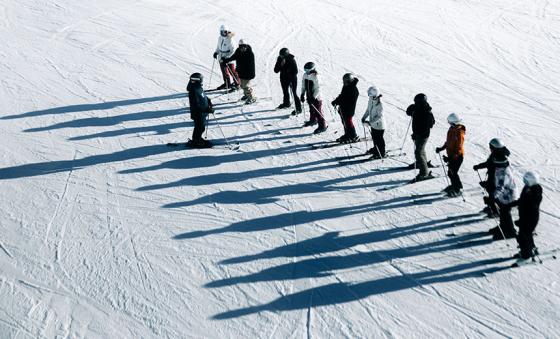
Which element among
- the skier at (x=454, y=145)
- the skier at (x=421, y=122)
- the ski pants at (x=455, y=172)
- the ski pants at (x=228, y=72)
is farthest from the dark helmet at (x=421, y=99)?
the ski pants at (x=228, y=72)

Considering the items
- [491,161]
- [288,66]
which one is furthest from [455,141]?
[288,66]

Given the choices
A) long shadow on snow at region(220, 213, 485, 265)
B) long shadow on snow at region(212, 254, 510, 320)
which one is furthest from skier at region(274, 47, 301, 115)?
long shadow on snow at region(212, 254, 510, 320)

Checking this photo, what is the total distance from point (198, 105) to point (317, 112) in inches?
106

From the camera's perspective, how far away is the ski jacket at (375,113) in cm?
1015

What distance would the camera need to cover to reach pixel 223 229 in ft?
29.1

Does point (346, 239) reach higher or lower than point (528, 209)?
lower

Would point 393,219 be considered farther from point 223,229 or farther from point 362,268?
point 223,229

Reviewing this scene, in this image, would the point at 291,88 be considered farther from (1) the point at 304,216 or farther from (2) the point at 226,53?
(1) the point at 304,216

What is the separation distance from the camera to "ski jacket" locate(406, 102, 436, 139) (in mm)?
9438

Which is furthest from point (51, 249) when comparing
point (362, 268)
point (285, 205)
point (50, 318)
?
point (362, 268)

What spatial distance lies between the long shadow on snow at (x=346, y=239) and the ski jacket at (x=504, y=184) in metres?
1.08

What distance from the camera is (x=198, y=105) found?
10.9 m

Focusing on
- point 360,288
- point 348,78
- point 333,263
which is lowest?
point 360,288

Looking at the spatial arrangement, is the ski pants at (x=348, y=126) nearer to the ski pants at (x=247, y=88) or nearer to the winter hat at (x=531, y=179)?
the ski pants at (x=247, y=88)
